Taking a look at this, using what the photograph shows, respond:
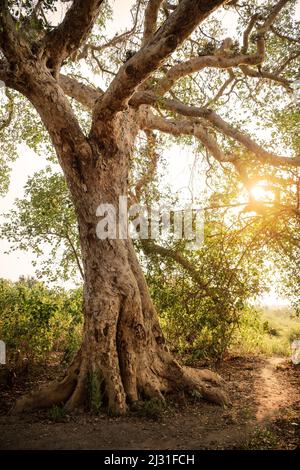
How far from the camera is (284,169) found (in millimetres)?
6914

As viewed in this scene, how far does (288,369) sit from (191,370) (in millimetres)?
3742

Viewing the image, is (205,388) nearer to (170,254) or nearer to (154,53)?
(170,254)

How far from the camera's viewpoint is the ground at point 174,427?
460cm

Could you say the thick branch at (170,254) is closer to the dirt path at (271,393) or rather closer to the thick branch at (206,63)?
the dirt path at (271,393)

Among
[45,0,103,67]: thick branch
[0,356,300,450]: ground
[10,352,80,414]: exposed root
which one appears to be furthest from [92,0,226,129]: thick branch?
[0,356,300,450]: ground

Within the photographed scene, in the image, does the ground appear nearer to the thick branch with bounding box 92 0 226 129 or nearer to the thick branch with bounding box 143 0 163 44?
the thick branch with bounding box 92 0 226 129

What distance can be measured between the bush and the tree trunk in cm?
234

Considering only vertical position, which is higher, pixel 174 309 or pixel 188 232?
pixel 188 232

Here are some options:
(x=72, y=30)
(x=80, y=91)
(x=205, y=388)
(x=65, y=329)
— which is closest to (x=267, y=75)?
(x=80, y=91)

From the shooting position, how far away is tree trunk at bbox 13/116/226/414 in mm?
5836

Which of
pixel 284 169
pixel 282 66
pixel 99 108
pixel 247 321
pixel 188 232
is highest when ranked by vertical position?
pixel 282 66

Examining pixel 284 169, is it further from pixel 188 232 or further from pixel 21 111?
pixel 21 111

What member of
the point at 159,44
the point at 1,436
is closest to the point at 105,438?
the point at 1,436

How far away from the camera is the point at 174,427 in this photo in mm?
5230
